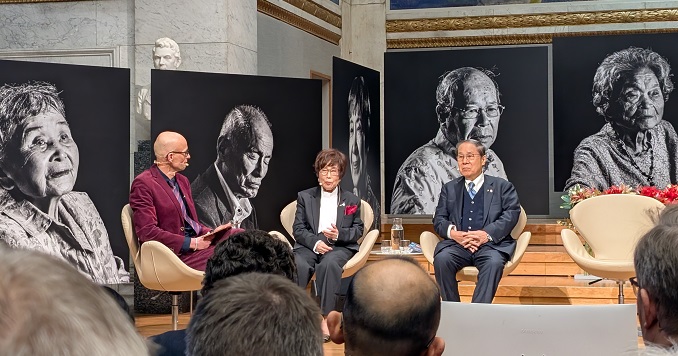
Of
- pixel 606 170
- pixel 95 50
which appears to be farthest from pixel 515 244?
pixel 95 50

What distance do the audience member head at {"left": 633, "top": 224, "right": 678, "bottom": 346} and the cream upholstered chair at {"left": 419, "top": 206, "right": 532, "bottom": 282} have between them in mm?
5071

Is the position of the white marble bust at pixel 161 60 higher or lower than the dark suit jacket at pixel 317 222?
higher

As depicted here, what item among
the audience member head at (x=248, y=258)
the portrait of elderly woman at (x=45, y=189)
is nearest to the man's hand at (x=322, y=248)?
the portrait of elderly woman at (x=45, y=189)

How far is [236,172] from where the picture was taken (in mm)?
7863

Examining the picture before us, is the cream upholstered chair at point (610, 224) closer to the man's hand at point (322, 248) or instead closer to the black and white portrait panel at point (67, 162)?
the man's hand at point (322, 248)

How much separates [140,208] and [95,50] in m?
2.76

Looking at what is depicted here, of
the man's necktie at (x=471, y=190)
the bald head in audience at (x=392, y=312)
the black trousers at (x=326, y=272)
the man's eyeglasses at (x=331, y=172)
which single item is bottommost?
the black trousers at (x=326, y=272)

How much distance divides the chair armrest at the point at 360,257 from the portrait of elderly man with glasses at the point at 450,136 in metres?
2.98

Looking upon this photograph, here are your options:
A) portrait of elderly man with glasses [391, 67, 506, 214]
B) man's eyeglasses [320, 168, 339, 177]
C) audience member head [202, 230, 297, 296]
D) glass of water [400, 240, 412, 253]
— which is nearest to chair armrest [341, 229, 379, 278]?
man's eyeglasses [320, 168, 339, 177]

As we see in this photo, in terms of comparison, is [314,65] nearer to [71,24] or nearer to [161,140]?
[71,24]

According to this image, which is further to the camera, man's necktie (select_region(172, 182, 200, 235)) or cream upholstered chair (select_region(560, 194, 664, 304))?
cream upholstered chair (select_region(560, 194, 664, 304))

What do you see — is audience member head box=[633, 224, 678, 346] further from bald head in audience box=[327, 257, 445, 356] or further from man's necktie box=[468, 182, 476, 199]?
man's necktie box=[468, 182, 476, 199]

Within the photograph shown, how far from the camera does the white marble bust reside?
314 inches

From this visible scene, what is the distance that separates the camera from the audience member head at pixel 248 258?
2844 mm
